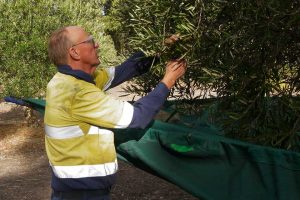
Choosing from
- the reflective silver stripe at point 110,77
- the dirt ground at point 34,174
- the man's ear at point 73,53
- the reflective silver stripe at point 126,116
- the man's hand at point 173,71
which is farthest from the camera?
the dirt ground at point 34,174

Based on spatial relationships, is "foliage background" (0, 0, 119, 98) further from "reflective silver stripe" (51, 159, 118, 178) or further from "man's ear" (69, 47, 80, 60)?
"reflective silver stripe" (51, 159, 118, 178)

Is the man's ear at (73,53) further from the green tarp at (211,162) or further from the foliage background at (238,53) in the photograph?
the green tarp at (211,162)

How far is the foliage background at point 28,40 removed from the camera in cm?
1070

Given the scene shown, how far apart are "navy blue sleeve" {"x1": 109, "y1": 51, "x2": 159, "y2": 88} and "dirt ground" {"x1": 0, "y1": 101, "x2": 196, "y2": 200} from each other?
312cm

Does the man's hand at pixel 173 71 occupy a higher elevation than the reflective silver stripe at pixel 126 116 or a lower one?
higher

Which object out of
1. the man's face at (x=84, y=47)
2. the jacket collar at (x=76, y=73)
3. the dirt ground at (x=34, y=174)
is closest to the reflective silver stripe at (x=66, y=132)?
the jacket collar at (x=76, y=73)

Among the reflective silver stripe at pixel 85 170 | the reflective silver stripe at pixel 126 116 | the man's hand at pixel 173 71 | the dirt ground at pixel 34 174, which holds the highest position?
the man's hand at pixel 173 71

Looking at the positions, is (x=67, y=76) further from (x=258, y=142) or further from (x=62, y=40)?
(x=258, y=142)

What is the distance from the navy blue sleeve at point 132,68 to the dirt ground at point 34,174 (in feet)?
10.2

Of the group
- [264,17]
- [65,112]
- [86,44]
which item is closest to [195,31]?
[264,17]

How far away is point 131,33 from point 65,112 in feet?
3.43

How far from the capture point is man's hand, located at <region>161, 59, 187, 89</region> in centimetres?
321

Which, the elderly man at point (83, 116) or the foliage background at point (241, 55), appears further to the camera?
the elderly man at point (83, 116)

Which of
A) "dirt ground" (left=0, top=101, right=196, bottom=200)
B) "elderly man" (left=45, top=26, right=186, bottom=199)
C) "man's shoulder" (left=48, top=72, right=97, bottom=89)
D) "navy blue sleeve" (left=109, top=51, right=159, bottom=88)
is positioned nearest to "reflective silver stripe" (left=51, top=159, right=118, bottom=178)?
"elderly man" (left=45, top=26, right=186, bottom=199)
